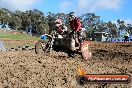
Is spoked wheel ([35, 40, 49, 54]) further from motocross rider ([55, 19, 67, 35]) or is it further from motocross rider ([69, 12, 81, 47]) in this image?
motocross rider ([69, 12, 81, 47])

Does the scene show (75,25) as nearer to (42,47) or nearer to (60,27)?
(60,27)

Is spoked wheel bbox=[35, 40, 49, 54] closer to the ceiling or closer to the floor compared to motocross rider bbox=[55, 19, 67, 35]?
closer to the floor

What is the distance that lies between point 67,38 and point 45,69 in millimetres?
5399

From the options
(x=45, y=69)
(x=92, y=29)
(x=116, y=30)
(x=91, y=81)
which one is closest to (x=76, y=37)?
(x=45, y=69)

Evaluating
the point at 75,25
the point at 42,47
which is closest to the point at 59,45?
the point at 42,47

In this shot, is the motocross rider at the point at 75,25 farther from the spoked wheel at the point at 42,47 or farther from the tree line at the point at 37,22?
the tree line at the point at 37,22

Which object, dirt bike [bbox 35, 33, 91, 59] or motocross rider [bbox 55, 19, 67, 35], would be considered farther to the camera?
motocross rider [bbox 55, 19, 67, 35]

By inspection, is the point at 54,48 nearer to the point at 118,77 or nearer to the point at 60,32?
the point at 60,32

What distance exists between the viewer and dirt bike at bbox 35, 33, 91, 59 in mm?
15180

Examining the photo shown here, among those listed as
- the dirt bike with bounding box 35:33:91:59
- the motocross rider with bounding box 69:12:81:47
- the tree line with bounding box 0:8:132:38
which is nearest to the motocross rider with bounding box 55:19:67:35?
the dirt bike with bounding box 35:33:91:59

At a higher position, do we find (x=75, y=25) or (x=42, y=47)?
(x=75, y=25)

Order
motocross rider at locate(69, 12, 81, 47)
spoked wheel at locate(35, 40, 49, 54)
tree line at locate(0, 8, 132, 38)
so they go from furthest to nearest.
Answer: tree line at locate(0, 8, 132, 38), spoked wheel at locate(35, 40, 49, 54), motocross rider at locate(69, 12, 81, 47)

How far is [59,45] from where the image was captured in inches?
607

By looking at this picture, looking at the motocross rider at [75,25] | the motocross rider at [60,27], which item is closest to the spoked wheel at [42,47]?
the motocross rider at [60,27]
